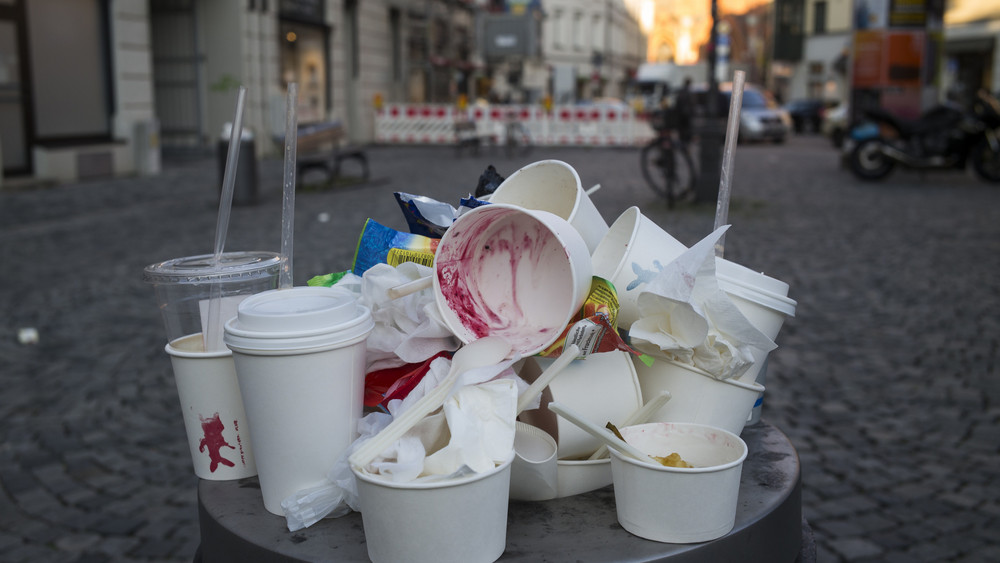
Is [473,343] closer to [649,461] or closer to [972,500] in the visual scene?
[649,461]

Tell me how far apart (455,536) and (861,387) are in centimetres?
357

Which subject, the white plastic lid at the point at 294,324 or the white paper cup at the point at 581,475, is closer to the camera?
the white plastic lid at the point at 294,324

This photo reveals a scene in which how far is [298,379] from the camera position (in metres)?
1.18

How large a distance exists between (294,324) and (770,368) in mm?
3716

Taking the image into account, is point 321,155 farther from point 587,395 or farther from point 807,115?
point 807,115

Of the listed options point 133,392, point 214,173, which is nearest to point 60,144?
point 214,173

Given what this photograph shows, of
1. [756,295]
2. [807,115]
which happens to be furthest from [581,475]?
[807,115]

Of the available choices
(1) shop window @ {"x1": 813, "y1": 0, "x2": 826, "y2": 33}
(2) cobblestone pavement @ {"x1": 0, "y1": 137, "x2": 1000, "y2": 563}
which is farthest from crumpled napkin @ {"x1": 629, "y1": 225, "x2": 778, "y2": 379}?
(1) shop window @ {"x1": 813, "y1": 0, "x2": 826, "y2": 33}

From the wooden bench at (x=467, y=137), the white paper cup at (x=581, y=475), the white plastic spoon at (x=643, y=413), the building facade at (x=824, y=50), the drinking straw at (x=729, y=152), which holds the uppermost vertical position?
the building facade at (x=824, y=50)

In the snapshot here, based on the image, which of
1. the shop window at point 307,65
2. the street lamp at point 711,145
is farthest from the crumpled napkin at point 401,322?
the shop window at point 307,65

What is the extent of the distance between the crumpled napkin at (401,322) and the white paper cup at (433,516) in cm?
32

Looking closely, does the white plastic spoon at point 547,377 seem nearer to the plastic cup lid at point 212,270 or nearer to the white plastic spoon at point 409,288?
the white plastic spoon at point 409,288

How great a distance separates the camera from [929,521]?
2.89 meters

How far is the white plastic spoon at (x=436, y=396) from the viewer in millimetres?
1103
